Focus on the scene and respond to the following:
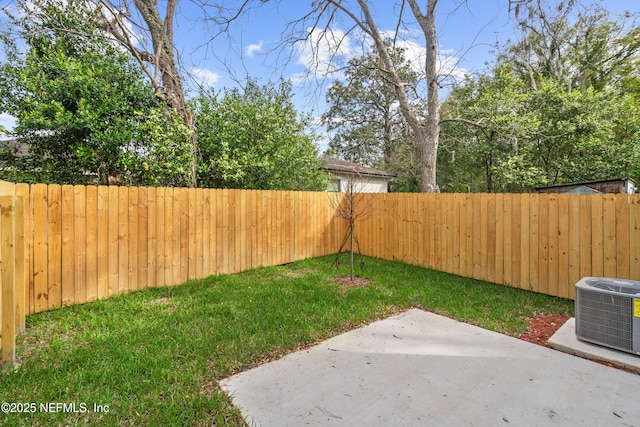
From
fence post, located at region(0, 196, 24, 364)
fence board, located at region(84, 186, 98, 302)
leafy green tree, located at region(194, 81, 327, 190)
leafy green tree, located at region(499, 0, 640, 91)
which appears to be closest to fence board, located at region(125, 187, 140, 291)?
fence board, located at region(84, 186, 98, 302)

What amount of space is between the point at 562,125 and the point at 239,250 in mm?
10614

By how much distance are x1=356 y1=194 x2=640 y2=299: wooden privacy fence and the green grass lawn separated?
37 centimetres

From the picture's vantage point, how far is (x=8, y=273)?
2.39 metres

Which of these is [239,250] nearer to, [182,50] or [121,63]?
[121,63]

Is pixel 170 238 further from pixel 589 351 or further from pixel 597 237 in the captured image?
pixel 597 237

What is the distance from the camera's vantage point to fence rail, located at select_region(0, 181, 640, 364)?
11.7 feet

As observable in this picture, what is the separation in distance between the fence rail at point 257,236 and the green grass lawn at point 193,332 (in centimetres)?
31

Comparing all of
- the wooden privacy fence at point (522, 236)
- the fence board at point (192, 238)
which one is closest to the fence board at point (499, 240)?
the wooden privacy fence at point (522, 236)

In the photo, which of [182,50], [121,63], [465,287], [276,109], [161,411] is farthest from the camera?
[276,109]

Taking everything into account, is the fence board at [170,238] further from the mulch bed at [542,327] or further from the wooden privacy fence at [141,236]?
the mulch bed at [542,327]

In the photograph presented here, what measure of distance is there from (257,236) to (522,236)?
4461mm

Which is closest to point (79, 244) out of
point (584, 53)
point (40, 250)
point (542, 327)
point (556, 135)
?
point (40, 250)

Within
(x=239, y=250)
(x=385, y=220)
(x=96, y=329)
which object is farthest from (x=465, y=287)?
(x=96, y=329)

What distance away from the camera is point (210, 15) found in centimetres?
683
